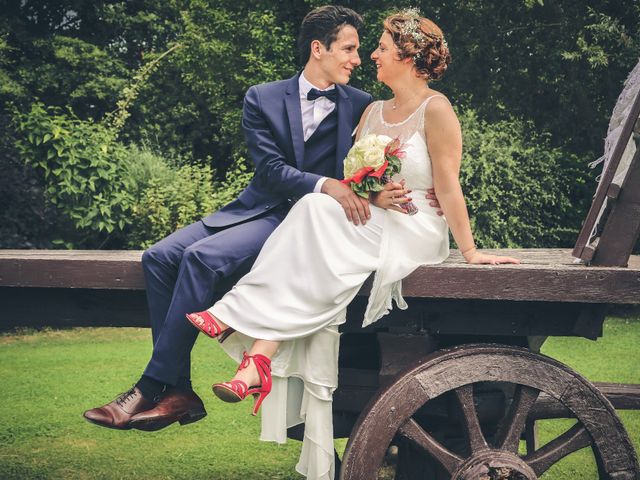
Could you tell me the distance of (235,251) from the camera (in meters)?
3.20

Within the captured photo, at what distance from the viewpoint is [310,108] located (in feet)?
12.3

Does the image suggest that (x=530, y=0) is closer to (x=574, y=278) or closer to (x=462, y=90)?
(x=462, y=90)

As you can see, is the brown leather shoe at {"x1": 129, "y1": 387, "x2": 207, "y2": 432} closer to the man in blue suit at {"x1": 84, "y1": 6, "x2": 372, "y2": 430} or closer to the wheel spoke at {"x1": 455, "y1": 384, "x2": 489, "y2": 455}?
the man in blue suit at {"x1": 84, "y1": 6, "x2": 372, "y2": 430}

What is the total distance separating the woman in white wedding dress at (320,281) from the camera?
9.82ft

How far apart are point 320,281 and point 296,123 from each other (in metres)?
0.90

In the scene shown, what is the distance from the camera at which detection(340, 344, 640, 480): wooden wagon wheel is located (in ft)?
9.64

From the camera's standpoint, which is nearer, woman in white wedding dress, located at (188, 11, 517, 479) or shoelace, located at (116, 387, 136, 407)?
woman in white wedding dress, located at (188, 11, 517, 479)

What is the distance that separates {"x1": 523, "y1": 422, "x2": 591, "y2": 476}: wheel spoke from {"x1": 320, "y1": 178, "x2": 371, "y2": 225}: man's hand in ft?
3.49

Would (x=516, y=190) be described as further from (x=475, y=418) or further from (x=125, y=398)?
(x=125, y=398)

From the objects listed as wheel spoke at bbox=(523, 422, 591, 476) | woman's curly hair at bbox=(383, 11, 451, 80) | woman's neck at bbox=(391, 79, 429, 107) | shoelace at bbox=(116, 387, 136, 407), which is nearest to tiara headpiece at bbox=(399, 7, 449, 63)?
woman's curly hair at bbox=(383, 11, 451, 80)

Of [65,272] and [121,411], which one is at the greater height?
[65,272]

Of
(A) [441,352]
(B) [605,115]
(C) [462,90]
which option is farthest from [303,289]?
(C) [462,90]

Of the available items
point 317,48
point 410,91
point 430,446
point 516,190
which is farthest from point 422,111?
point 516,190

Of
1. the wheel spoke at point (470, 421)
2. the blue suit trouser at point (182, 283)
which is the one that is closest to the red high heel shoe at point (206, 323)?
the blue suit trouser at point (182, 283)
